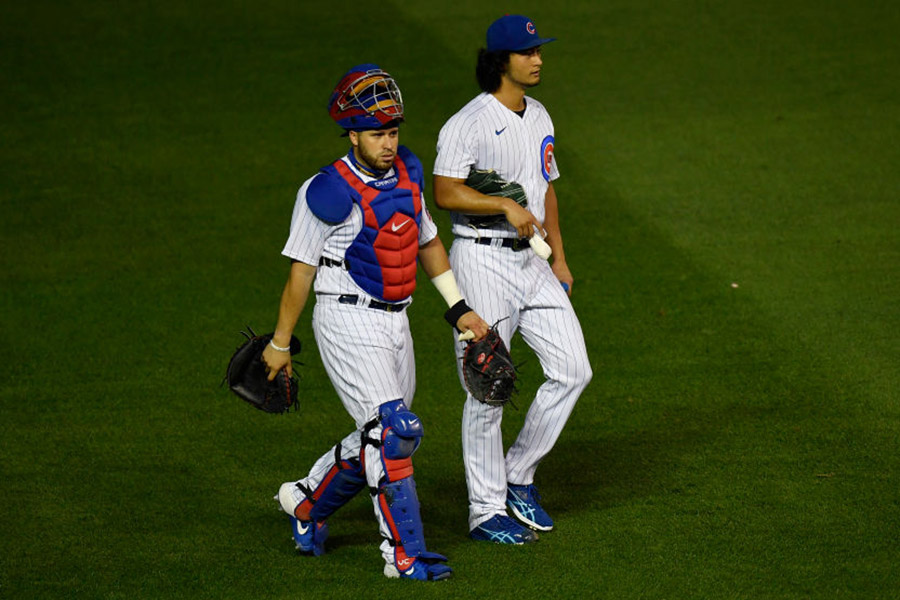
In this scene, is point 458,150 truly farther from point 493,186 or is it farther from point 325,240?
point 325,240

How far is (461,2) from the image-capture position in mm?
14344

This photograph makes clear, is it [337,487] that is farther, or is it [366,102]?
[337,487]

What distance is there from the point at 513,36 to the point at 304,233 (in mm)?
1297

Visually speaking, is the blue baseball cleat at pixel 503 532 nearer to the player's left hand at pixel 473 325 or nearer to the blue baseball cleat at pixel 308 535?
the blue baseball cleat at pixel 308 535

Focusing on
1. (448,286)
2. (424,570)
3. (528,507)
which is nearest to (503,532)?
(528,507)

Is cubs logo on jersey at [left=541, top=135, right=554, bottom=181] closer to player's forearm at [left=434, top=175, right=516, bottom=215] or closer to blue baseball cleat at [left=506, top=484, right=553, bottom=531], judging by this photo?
player's forearm at [left=434, top=175, right=516, bottom=215]

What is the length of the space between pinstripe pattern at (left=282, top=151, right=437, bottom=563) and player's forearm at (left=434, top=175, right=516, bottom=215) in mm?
421

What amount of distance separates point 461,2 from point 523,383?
25.1 ft

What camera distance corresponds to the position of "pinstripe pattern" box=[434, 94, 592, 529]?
228 inches

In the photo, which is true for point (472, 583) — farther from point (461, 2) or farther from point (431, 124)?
point (461, 2)

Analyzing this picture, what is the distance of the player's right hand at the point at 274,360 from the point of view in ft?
17.5

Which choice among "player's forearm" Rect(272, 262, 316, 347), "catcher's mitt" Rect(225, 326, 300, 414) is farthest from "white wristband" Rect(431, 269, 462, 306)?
"catcher's mitt" Rect(225, 326, 300, 414)

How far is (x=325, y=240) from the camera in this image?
5.25m

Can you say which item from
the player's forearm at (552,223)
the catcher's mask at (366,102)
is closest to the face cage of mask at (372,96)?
the catcher's mask at (366,102)
